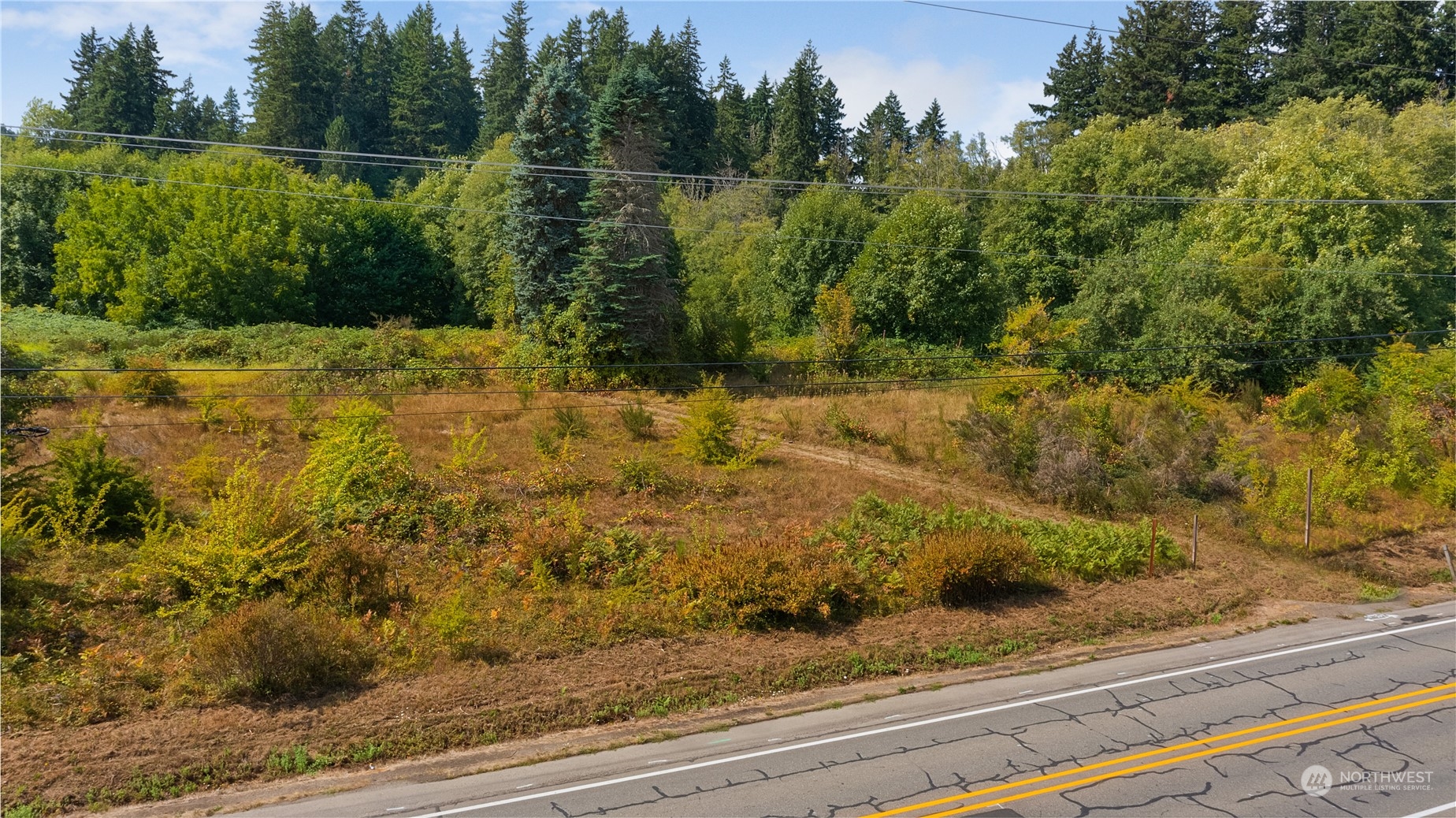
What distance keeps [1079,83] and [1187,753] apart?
59.4 metres

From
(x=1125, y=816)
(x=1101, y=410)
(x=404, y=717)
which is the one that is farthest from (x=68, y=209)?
(x=1125, y=816)

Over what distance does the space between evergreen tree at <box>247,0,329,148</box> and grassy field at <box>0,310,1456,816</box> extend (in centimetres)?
4306

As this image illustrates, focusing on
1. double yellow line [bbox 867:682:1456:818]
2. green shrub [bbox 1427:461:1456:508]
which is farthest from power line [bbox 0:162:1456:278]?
double yellow line [bbox 867:682:1456:818]

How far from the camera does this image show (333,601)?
1426cm

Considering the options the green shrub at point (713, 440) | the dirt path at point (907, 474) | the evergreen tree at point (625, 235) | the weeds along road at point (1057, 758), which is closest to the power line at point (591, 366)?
the green shrub at point (713, 440)

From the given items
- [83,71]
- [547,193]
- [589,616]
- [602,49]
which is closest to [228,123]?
[83,71]

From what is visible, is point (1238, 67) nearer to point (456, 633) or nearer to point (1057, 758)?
point (1057, 758)

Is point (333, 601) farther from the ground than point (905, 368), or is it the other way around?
point (905, 368)

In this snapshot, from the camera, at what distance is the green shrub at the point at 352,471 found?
1728cm

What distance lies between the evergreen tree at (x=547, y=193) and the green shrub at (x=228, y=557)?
20.5 m

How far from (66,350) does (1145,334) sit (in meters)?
39.1

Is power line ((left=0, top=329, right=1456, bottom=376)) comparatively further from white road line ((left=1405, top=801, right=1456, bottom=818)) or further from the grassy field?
white road line ((left=1405, top=801, right=1456, bottom=818))

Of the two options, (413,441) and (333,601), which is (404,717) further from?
(413,441)

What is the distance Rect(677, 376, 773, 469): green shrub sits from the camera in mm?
23656
